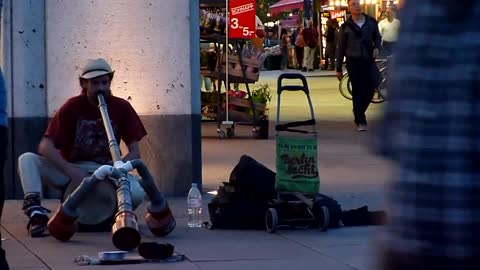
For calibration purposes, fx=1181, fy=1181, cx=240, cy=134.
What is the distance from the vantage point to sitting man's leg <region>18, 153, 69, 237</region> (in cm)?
809

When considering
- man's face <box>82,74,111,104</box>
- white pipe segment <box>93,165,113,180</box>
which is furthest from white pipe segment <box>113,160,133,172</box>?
man's face <box>82,74,111,104</box>

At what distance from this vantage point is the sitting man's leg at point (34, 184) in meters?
8.09

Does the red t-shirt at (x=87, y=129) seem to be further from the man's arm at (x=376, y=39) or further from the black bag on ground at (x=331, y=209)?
the man's arm at (x=376, y=39)

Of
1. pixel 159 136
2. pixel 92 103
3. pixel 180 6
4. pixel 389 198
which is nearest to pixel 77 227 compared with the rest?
pixel 92 103

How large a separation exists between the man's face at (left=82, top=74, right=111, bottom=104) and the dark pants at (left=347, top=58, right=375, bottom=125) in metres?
7.71

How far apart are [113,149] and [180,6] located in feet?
7.15

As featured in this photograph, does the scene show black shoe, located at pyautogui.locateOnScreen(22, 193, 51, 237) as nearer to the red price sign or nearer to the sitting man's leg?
the sitting man's leg

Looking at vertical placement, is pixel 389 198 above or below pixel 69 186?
above

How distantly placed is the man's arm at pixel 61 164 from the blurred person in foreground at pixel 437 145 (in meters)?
5.60

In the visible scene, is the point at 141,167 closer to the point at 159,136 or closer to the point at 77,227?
the point at 77,227

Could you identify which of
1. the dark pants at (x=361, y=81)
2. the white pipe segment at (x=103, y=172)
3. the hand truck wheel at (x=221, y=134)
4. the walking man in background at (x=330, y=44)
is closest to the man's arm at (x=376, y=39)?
the dark pants at (x=361, y=81)

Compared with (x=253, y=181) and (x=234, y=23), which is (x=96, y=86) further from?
(x=234, y=23)

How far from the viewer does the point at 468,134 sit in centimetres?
256

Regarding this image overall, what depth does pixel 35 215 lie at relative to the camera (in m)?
8.07
